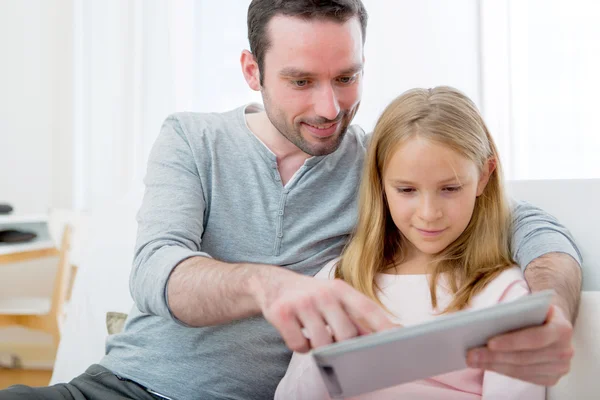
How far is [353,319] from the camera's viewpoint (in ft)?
2.59

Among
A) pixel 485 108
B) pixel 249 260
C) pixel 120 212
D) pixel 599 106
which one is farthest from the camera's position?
pixel 485 108

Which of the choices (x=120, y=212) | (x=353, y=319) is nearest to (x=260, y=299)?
(x=353, y=319)

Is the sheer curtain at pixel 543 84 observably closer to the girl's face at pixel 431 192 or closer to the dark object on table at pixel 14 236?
the girl's face at pixel 431 192

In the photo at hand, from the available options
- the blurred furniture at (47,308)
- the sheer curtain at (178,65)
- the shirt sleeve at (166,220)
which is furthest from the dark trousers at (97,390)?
the sheer curtain at (178,65)

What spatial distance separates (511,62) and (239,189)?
5.58ft

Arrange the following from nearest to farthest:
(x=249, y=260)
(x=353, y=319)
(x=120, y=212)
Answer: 1. (x=353, y=319)
2. (x=249, y=260)
3. (x=120, y=212)

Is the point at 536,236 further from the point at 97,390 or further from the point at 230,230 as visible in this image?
the point at 97,390

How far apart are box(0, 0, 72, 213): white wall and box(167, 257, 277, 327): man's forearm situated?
2.89 metres

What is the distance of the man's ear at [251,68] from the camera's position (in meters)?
1.65

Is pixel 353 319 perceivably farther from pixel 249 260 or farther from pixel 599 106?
pixel 599 106

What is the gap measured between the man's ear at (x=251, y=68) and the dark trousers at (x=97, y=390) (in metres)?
0.73

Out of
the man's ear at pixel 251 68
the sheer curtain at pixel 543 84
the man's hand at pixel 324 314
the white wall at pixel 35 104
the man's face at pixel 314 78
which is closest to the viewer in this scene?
the man's hand at pixel 324 314

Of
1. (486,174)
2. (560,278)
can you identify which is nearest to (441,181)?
(486,174)

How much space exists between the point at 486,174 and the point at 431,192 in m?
0.18
